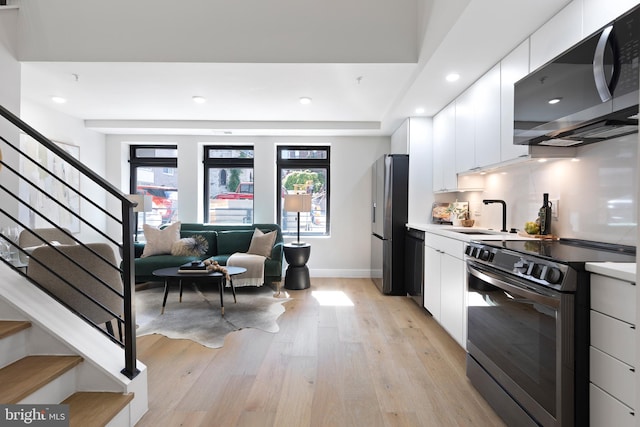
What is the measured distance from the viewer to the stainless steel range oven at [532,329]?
4.48 ft

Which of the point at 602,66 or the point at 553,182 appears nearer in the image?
the point at 602,66

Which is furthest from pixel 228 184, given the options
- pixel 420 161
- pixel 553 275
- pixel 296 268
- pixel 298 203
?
pixel 553 275

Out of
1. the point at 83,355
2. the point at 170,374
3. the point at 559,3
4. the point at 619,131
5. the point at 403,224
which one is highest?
the point at 559,3

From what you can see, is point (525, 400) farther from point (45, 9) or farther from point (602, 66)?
point (45, 9)

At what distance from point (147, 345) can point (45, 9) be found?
9.64ft

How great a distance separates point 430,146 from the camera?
4355 mm

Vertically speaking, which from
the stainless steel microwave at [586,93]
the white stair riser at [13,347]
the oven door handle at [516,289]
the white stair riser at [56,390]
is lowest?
the white stair riser at [56,390]

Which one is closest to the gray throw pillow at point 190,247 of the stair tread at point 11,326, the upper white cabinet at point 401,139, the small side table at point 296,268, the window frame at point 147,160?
the small side table at point 296,268

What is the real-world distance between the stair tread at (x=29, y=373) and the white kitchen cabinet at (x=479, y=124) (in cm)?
296

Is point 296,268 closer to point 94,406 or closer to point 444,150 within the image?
point 444,150

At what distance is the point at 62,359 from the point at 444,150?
3720 mm

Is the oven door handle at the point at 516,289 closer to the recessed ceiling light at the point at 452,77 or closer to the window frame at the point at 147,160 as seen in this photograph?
the recessed ceiling light at the point at 452,77

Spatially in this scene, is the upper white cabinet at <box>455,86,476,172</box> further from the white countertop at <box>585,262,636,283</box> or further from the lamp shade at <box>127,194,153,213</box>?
the lamp shade at <box>127,194,153,213</box>

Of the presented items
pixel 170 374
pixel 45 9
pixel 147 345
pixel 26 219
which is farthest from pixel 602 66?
pixel 26 219
